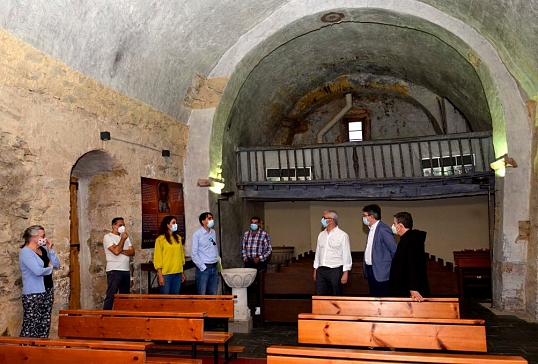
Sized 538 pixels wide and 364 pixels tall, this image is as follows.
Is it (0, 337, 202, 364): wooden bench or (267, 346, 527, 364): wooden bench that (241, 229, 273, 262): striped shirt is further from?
(267, 346, 527, 364): wooden bench

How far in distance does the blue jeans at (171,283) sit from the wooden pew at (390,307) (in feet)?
9.40

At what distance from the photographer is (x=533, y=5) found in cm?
612

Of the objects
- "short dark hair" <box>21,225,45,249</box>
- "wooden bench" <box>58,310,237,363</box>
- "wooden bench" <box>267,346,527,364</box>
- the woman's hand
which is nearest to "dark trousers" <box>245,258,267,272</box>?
"wooden bench" <box>58,310,237,363</box>

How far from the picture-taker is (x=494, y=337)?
672 centimetres

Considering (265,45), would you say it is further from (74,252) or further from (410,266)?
(410,266)

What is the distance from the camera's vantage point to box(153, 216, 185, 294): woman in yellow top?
6.96 m

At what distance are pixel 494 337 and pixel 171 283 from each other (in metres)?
4.66

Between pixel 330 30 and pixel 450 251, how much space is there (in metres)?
7.31

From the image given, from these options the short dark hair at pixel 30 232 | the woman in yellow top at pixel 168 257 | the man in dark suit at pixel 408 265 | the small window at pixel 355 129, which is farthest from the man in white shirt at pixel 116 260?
the small window at pixel 355 129

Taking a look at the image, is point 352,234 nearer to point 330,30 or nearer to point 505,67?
point 330,30

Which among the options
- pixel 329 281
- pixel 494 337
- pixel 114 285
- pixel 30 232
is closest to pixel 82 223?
pixel 114 285

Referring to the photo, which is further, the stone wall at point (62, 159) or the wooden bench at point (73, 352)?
the stone wall at point (62, 159)

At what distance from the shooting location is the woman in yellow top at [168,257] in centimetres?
696

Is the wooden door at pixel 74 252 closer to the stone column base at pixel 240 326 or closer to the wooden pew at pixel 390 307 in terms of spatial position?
the stone column base at pixel 240 326
